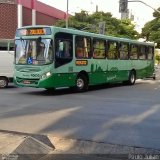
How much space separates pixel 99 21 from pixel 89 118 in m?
51.7

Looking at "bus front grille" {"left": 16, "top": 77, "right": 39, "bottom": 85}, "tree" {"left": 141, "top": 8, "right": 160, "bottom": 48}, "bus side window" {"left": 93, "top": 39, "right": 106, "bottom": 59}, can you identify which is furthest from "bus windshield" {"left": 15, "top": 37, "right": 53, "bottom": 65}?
"tree" {"left": 141, "top": 8, "right": 160, "bottom": 48}

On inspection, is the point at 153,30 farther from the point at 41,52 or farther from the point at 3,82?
the point at 41,52

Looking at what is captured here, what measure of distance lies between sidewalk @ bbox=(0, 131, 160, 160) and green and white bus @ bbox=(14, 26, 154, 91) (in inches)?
378

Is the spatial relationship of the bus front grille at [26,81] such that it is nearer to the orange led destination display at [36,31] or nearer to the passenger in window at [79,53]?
→ the orange led destination display at [36,31]

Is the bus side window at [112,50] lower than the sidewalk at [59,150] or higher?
higher

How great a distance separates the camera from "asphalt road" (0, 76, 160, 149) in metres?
9.77

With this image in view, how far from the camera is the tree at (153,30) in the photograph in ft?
297

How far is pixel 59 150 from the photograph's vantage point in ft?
27.3

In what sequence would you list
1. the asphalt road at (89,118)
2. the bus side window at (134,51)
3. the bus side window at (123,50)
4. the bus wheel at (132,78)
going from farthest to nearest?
1. the bus side window at (134,51)
2. the bus wheel at (132,78)
3. the bus side window at (123,50)
4. the asphalt road at (89,118)

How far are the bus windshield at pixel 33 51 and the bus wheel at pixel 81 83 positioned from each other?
238cm

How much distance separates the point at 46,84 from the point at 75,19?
4754 centimetres

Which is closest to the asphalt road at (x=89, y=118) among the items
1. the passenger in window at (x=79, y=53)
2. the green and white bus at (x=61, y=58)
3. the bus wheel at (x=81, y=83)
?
the green and white bus at (x=61, y=58)

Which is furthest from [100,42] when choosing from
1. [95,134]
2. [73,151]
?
[73,151]

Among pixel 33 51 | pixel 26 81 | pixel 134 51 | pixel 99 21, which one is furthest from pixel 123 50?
pixel 99 21
